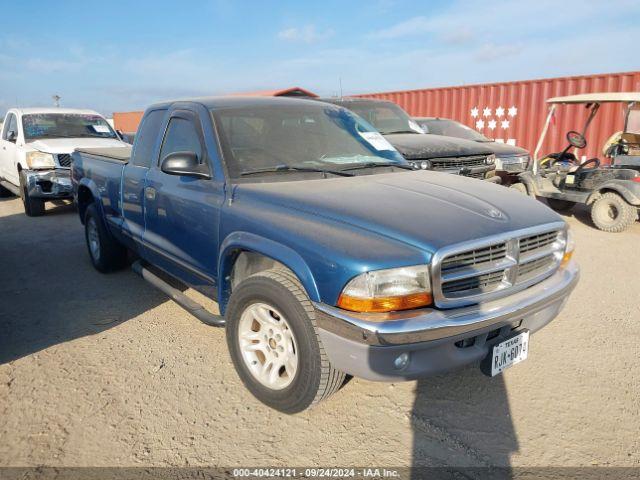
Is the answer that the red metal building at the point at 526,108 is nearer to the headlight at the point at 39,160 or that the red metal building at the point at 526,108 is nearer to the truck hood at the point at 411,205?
the truck hood at the point at 411,205

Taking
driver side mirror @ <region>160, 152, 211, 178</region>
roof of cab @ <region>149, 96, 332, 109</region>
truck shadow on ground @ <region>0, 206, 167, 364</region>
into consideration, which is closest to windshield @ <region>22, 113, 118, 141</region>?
truck shadow on ground @ <region>0, 206, 167, 364</region>

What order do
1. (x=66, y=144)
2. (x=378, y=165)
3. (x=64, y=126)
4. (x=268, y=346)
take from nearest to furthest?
1. (x=268, y=346)
2. (x=378, y=165)
3. (x=66, y=144)
4. (x=64, y=126)

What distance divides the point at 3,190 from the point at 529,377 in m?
11.3

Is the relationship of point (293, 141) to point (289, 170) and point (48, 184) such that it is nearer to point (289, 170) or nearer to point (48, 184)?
point (289, 170)

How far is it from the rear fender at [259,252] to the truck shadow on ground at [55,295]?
1.47 m

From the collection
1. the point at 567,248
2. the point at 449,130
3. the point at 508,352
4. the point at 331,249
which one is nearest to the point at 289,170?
the point at 331,249

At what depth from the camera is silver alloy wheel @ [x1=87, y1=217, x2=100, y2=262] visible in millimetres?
5133

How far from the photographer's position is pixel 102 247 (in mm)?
5008

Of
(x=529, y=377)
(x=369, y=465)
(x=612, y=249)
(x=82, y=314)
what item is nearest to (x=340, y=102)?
(x=612, y=249)

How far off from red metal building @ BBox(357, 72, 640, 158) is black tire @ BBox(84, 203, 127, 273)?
11.0 meters

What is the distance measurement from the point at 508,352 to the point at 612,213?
18.9 feet

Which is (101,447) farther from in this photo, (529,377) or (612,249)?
(612,249)

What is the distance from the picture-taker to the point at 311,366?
7.94ft

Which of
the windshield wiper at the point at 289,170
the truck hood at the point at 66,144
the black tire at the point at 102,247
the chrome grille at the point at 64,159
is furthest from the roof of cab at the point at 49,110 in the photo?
the windshield wiper at the point at 289,170
